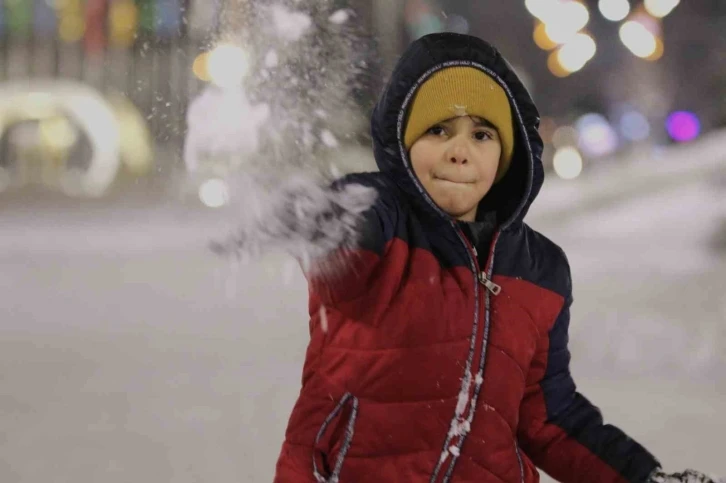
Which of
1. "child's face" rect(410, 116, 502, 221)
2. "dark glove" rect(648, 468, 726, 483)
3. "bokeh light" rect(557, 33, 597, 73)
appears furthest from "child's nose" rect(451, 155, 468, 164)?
"bokeh light" rect(557, 33, 597, 73)

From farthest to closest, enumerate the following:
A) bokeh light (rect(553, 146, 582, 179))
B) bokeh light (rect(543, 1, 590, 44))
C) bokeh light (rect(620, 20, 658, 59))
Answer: bokeh light (rect(553, 146, 582, 179)), bokeh light (rect(620, 20, 658, 59)), bokeh light (rect(543, 1, 590, 44))

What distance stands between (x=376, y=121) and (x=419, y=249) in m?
0.26

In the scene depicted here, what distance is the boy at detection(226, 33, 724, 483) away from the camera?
159cm

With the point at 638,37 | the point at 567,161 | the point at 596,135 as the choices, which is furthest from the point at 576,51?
the point at 596,135

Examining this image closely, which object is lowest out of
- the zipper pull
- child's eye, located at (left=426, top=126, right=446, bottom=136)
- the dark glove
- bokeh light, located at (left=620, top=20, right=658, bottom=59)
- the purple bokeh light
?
the dark glove

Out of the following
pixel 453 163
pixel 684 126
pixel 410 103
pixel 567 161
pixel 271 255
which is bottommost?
pixel 271 255

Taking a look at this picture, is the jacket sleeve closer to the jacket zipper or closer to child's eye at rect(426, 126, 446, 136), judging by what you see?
the jacket zipper

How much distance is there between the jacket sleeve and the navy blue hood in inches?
7.0

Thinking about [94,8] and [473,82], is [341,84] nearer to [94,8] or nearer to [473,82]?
[473,82]

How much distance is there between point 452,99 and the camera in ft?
5.65

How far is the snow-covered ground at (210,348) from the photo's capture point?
9.92 ft

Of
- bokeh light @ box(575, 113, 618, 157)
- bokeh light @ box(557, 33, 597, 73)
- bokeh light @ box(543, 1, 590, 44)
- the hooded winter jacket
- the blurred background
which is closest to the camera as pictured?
the hooded winter jacket

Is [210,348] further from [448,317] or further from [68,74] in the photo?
[68,74]

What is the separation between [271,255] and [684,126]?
480 inches
